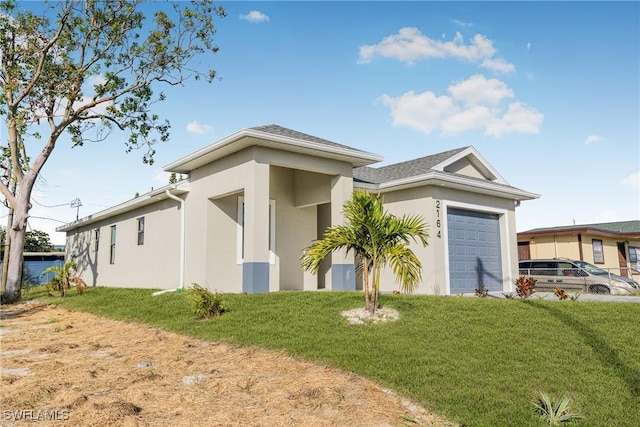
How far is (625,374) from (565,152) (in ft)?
44.8

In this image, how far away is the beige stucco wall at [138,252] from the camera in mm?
14836

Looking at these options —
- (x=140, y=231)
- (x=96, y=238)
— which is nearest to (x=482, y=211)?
(x=140, y=231)

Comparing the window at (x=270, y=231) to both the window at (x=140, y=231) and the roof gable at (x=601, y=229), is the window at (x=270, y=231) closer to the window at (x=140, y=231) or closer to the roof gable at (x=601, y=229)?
the window at (x=140, y=231)

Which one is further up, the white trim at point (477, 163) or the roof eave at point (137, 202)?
the white trim at point (477, 163)

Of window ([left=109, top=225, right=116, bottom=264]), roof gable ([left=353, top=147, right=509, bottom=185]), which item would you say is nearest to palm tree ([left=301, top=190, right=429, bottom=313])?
roof gable ([left=353, top=147, right=509, bottom=185])

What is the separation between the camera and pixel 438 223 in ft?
43.5

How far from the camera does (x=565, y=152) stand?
17.2 metres

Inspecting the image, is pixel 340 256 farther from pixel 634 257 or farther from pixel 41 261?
pixel 41 261

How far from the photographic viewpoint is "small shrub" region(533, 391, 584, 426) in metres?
4.38

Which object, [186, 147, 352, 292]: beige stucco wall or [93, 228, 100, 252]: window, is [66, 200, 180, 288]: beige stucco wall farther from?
[186, 147, 352, 292]: beige stucco wall

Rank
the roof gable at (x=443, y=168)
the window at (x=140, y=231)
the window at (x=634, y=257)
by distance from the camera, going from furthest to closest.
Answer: the window at (x=634, y=257) → the window at (x=140, y=231) → the roof gable at (x=443, y=168)

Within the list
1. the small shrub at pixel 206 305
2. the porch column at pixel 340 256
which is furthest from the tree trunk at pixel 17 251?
the porch column at pixel 340 256

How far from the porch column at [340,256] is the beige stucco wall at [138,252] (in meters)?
5.29

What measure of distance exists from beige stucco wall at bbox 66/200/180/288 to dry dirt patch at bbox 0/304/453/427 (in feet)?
23.0
